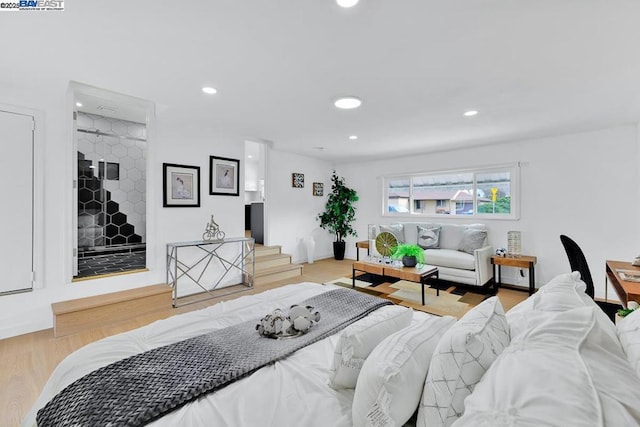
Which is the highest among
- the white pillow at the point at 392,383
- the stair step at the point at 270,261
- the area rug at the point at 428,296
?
the white pillow at the point at 392,383

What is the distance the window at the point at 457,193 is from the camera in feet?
15.4

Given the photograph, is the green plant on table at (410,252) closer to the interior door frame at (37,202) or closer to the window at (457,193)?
the window at (457,193)

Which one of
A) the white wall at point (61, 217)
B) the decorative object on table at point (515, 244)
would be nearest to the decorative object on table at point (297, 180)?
the white wall at point (61, 217)

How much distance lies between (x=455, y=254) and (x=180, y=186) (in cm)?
433

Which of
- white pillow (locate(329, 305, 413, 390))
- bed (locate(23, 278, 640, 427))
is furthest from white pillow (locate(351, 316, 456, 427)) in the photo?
white pillow (locate(329, 305, 413, 390))

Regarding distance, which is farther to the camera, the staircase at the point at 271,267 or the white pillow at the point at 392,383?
the staircase at the point at 271,267

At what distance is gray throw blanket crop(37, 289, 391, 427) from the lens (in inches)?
36.6

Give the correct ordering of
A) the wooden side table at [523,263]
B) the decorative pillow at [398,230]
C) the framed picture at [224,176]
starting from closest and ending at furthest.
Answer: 1. the wooden side table at [523,263]
2. the framed picture at [224,176]
3. the decorative pillow at [398,230]

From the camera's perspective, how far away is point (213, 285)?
415 centimetres

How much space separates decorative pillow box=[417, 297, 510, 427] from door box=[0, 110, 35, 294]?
3.81 m

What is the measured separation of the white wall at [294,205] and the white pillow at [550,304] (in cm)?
463

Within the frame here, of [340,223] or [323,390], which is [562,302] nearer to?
[323,390]

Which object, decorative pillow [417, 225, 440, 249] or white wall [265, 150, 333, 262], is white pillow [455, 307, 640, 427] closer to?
decorative pillow [417, 225, 440, 249]

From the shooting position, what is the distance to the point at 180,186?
3846mm
